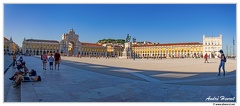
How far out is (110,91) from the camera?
6117 mm

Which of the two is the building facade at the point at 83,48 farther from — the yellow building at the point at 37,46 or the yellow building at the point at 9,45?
the yellow building at the point at 9,45

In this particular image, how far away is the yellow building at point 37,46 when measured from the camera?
99000mm

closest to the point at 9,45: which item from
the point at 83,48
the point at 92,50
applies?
the point at 83,48

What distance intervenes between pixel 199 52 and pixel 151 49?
2383cm

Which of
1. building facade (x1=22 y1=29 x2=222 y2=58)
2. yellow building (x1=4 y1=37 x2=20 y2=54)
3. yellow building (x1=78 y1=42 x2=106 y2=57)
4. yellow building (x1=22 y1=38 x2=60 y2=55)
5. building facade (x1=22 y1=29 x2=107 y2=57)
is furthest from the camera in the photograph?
yellow building (x1=78 y1=42 x2=106 y2=57)

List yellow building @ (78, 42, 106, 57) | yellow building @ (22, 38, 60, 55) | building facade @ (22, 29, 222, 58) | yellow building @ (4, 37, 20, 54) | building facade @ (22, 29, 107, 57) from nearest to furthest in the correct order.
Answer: yellow building @ (4, 37, 20, 54)
building facade @ (22, 29, 107, 57)
building facade @ (22, 29, 222, 58)
yellow building @ (22, 38, 60, 55)
yellow building @ (78, 42, 106, 57)

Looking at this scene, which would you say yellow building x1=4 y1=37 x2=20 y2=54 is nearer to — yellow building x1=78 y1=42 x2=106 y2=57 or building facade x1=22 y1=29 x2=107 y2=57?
building facade x1=22 y1=29 x2=107 y2=57

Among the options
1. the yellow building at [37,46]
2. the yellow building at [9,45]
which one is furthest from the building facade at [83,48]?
the yellow building at [9,45]

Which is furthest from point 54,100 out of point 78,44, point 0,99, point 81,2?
point 78,44

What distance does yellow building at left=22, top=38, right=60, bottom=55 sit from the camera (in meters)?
99.0

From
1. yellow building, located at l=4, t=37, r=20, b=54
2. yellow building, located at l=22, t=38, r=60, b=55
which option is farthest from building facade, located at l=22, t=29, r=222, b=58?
yellow building, located at l=4, t=37, r=20, b=54

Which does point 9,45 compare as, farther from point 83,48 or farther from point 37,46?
point 83,48

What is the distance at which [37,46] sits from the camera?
101438mm

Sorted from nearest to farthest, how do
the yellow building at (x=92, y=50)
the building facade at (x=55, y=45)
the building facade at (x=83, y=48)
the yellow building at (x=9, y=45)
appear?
the yellow building at (x=9, y=45), the building facade at (x=55, y=45), the building facade at (x=83, y=48), the yellow building at (x=92, y=50)
